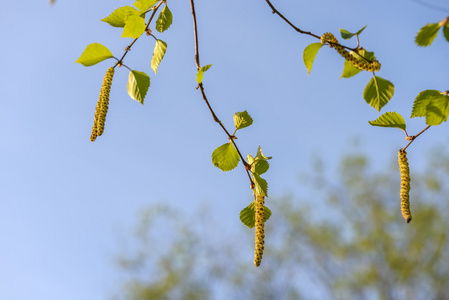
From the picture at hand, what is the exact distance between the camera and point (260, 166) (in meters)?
0.91

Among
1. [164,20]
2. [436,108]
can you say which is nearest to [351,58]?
[436,108]

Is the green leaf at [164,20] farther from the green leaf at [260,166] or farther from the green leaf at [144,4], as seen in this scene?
the green leaf at [260,166]

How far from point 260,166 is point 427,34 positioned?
36cm

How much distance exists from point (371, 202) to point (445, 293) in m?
2.96

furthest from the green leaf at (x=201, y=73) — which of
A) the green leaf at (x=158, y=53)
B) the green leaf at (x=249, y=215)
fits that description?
the green leaf at (x=249, y=215)

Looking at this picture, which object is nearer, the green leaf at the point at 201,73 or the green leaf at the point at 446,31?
the green leaf at the point at 446,31

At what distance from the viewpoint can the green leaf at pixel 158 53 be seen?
36.3 inches

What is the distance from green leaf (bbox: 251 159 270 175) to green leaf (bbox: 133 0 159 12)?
0.35m

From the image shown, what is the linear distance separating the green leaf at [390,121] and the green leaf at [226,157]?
0.85 ft

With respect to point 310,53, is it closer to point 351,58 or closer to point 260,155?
point 351,58

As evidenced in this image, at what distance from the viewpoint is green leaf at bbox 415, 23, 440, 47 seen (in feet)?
2.22

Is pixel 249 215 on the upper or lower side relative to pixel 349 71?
lower

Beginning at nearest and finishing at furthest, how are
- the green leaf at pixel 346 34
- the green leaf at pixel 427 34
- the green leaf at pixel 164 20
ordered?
1. the green leaf at pixel 427 34
2. the green leaf at pixel 346 34
3. the green leaf at pixel 164 20

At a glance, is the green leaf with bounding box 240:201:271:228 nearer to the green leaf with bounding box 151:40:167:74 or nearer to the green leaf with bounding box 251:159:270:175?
the green leaf with bounding box 251:159:270:175
